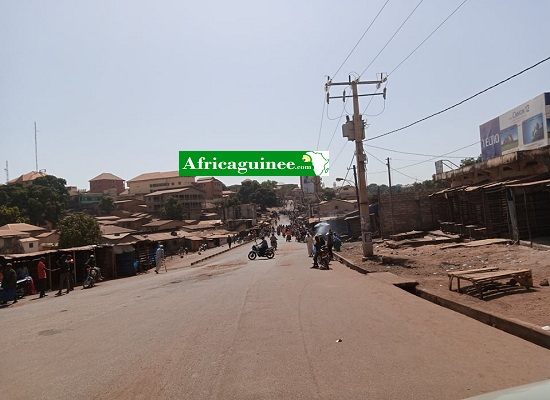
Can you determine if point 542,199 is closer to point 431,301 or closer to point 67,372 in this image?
point 431,301

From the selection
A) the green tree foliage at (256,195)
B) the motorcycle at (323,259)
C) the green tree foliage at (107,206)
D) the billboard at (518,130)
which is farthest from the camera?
the green tree foliage at (256,195)

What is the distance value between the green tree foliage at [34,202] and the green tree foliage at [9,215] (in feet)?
11.7

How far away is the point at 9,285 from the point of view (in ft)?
55.9

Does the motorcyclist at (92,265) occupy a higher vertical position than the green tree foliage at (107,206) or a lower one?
lower

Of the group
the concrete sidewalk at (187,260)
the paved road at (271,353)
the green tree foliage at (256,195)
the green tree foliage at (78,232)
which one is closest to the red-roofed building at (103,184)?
the green tree foliage at (256,195)

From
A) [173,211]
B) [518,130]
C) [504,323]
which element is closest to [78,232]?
[173,211]

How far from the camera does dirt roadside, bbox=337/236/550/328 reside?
818 cm

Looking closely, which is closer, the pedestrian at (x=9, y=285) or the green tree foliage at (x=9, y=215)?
the pedestrian at (x=9, y=285)

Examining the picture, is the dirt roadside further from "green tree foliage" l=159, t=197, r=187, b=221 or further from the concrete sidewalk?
"green tree foliage" l=159, t=197, r=187, b=221

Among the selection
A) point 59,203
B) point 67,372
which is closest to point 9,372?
point 67,372

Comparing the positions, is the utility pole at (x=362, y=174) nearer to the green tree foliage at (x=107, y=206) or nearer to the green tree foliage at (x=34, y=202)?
the green tree foliage at (x=34, y=202)

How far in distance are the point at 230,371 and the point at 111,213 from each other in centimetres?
9537

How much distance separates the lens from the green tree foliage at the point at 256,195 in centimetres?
12344

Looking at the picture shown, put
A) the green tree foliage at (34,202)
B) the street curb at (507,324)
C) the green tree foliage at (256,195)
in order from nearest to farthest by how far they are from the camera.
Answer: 1. the street curb at (507,324)
2. the green tree foliage at (34,202)
3. the green tree foliage at (256,195)
